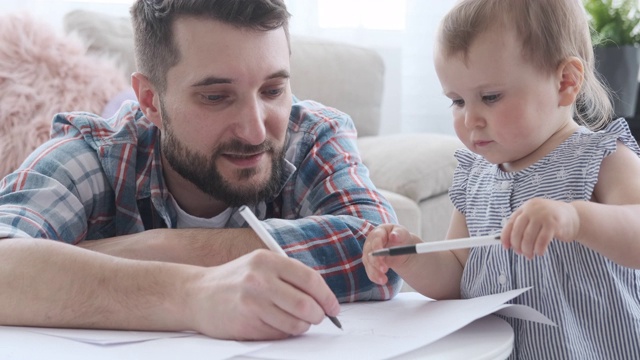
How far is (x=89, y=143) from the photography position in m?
1.50

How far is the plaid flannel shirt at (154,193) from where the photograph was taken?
1.29m

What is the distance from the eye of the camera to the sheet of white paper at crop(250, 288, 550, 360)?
913 millimetres

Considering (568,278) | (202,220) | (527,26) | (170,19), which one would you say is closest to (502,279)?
(568,278)

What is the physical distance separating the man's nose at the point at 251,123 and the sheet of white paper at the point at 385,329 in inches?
13.0

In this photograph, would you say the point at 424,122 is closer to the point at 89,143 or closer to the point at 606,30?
the point at 606,30

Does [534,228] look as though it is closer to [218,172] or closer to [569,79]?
[569,79]

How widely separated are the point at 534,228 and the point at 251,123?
1.87 ft

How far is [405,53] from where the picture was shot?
3.61m

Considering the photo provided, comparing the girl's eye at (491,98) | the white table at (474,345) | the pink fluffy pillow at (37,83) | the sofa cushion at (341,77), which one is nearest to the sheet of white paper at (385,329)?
the white table at (474,345)

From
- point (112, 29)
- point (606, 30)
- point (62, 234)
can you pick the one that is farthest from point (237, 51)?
point (606, 30)

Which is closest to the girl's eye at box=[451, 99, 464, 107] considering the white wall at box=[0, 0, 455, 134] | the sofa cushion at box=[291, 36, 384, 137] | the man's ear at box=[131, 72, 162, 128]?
the man's ear at box=[131, 72, 162, 128]

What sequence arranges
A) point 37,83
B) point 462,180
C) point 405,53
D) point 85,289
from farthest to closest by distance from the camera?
point 405,53
point 37,83
point 462,180
point 85,289

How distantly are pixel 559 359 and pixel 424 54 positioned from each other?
2580 mm

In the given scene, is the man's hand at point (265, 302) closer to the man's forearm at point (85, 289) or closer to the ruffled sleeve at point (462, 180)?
the man's forearm at point (85, 289)
